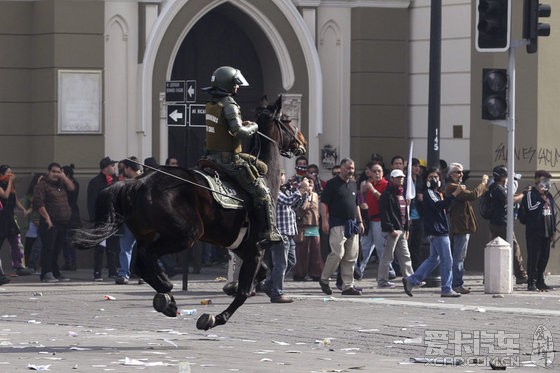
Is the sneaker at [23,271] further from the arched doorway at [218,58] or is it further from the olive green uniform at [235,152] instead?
the olive green uniform at [235,152]

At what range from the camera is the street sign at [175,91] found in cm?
2277

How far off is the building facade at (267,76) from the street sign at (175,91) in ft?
7.56

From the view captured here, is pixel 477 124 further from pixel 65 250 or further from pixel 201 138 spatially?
pixel 65 250

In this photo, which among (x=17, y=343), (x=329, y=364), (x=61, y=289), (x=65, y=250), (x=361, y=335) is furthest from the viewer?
(x=65, y=250)

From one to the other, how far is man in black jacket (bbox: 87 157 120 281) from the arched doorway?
3.49 metres

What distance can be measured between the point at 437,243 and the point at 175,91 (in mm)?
4655

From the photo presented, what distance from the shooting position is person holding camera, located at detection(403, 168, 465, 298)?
68.7 ft

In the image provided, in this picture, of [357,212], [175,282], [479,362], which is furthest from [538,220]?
[479,362]

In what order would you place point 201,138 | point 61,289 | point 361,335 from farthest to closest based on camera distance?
point 201,138 < point 61,289 < point 361,335

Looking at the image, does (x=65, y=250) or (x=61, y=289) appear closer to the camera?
(x=61, y=289)

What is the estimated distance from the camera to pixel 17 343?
1429 centimetres

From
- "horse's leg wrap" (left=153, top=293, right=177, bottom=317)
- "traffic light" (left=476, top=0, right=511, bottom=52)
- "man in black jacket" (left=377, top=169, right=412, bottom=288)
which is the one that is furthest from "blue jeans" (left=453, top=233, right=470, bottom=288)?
"horse's leg wrap" (left=153, top=293, right=177, bottom=317)

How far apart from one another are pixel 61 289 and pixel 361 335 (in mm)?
7565

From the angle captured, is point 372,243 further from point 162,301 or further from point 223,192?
point 162,301
